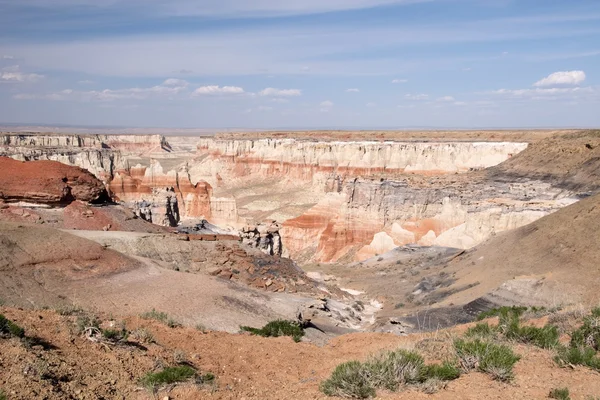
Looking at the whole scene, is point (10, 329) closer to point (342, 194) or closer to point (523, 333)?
point (523, 333)

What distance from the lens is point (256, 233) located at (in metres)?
32.3

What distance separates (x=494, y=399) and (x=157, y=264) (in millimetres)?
15667

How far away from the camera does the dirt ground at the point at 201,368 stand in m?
6.64

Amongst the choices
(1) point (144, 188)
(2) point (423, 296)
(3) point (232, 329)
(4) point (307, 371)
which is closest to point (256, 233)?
(2) point (423, 296)

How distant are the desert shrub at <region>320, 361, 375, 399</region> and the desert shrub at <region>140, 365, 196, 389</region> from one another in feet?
6.53

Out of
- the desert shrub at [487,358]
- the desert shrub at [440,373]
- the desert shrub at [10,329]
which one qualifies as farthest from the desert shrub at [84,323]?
the desert shrub at [487,358]

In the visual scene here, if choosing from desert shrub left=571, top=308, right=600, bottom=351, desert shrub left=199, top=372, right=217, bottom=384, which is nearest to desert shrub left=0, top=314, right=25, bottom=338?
desert shrub left=199, top=372, right=217, bottom=384

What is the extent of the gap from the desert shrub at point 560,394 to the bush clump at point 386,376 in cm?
124

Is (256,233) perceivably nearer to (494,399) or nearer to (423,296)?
(423,296)

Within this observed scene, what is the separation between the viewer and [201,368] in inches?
350

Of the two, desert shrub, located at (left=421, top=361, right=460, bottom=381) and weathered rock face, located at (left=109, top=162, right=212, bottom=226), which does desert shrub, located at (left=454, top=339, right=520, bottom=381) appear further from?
weathered rock face, located at (left=109, top=162, right=212, bottom=226)

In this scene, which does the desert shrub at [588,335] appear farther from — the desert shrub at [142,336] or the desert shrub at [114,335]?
the desert shrub at [114,335]

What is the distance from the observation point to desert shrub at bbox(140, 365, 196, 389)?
7.10 m

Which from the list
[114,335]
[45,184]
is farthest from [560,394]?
[45,184]
